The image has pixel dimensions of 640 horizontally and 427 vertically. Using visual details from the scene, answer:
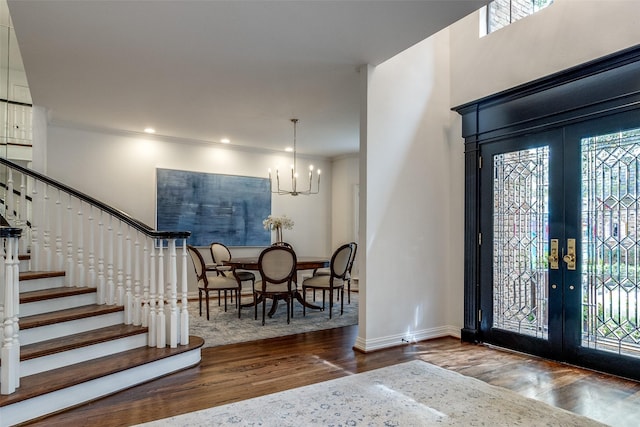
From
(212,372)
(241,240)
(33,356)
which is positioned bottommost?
(212,372)

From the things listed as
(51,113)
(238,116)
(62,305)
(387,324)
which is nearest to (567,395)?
(387,324)

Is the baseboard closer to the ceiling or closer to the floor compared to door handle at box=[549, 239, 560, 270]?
closer to the floor

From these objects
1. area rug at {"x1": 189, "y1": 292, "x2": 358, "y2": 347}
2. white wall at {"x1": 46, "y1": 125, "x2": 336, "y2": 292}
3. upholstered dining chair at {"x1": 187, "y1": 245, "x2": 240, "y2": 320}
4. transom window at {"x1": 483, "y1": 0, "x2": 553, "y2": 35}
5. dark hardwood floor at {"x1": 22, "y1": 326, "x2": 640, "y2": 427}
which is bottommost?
area rug at {"x1": 189, "y1": 292, "x2": 358, "y2": 347}

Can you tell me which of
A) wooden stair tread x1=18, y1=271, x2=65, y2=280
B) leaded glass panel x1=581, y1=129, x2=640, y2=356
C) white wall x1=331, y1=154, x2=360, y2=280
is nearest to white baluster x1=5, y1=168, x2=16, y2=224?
wooden stair tread x1=18, y1=271, x2=65, y2=280

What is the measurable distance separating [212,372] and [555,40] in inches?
167

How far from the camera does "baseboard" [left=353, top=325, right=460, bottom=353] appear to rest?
147 inches

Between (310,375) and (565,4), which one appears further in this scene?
(565,4)

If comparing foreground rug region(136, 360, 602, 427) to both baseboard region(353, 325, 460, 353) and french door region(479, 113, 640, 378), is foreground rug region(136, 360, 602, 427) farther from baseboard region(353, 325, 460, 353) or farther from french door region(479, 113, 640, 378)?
french door region(479, 113, 640, 378)

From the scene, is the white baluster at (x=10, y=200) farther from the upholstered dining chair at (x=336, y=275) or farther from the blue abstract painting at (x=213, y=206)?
the upholstered dining chair at (x=336, y=275)

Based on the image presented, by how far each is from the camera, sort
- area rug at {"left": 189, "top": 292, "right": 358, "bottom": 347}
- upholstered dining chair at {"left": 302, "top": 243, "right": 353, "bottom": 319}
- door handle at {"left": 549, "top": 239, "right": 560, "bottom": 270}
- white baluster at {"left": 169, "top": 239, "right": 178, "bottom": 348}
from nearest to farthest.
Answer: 1. white baluster at {"left": 169, "top": 239, "right": 178, "bottom": 348}
2. door handle at {"left": 549, "top": 239, "right": 560, "bottom": 270}
3. area rug at {"left": 189, "top": 292, "right": 358, "bottom": 347}
4. upholstered dining chair at {"left": 302, "top": 243, "right": 353, "bottom": 319}

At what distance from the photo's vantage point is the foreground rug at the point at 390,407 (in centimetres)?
232

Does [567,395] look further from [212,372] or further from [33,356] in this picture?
[33,356]

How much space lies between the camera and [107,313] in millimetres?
3375

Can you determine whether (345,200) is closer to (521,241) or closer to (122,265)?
(521,241)
